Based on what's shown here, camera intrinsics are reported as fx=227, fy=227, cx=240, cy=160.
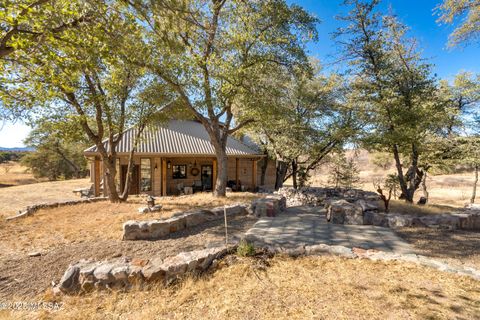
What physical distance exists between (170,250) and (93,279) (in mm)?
1450

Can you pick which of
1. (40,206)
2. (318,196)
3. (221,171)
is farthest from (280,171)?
(40,206)

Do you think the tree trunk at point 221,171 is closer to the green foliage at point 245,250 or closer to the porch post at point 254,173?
the green foliage at point 245,250

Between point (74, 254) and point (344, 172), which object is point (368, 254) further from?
point (344, 172)

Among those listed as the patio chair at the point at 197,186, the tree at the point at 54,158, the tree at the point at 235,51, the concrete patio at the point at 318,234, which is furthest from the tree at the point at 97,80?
the tree at the point at 54,158

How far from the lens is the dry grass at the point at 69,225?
5.19 metres

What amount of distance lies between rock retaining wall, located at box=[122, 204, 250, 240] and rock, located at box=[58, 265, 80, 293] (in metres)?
1.67

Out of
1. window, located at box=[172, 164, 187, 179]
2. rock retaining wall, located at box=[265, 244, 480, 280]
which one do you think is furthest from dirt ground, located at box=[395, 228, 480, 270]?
window, located at box=[172, 164, 187, 179]

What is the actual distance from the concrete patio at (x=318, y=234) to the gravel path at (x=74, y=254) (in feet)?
2.34

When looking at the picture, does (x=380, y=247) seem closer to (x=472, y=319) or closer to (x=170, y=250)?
(x=472, y=319)

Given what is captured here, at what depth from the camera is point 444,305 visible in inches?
113

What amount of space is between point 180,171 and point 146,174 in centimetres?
214

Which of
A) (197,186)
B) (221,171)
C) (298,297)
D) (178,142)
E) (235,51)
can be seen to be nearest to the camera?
(298,297)

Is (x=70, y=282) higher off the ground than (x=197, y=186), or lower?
lower

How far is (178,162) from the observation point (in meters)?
15.1
